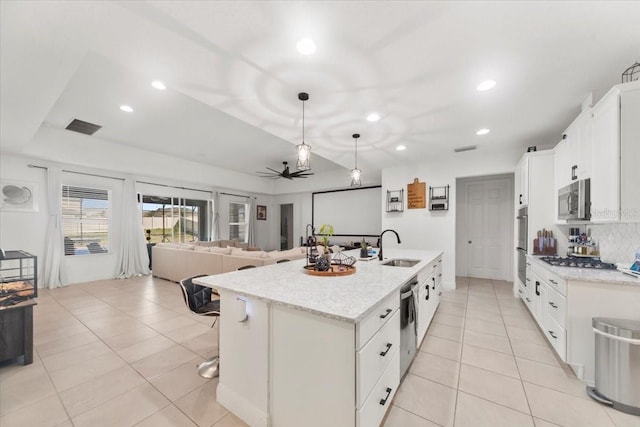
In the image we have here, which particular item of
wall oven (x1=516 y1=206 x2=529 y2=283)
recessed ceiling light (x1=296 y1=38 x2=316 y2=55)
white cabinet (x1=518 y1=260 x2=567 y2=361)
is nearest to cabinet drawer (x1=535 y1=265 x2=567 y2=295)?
white cabinet (x1=518 y1=260 x2=567 y2=361)

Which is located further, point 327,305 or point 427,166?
point 427,166

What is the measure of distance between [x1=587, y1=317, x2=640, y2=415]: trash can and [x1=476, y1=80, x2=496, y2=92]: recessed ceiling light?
2238mm

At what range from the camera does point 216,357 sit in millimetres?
2453

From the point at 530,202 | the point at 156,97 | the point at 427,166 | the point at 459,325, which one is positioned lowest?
the point at 459,325

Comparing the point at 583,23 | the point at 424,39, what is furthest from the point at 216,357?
the point at 583,23

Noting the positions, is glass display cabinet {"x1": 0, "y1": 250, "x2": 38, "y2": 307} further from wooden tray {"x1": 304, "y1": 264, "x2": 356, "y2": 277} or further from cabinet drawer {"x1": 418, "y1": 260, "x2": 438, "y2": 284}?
cabinet drawer {"x1": 418, "y1": 260, "x2": 438, "y2": 284}

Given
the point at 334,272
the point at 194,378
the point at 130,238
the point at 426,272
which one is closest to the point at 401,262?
the point at 426,272

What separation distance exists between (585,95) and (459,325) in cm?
302

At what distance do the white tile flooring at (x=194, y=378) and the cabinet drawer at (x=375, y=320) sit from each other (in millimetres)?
741

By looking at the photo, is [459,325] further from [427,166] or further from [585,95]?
[427,166]

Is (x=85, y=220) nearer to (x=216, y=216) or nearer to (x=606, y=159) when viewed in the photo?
(x=216, y=216)

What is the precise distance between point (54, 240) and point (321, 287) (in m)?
6.25

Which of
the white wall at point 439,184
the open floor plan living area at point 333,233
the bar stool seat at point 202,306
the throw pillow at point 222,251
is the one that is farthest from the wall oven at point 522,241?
the throw pillow at point 222,251

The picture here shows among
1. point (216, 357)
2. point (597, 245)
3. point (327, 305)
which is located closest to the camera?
point (327, 305)
